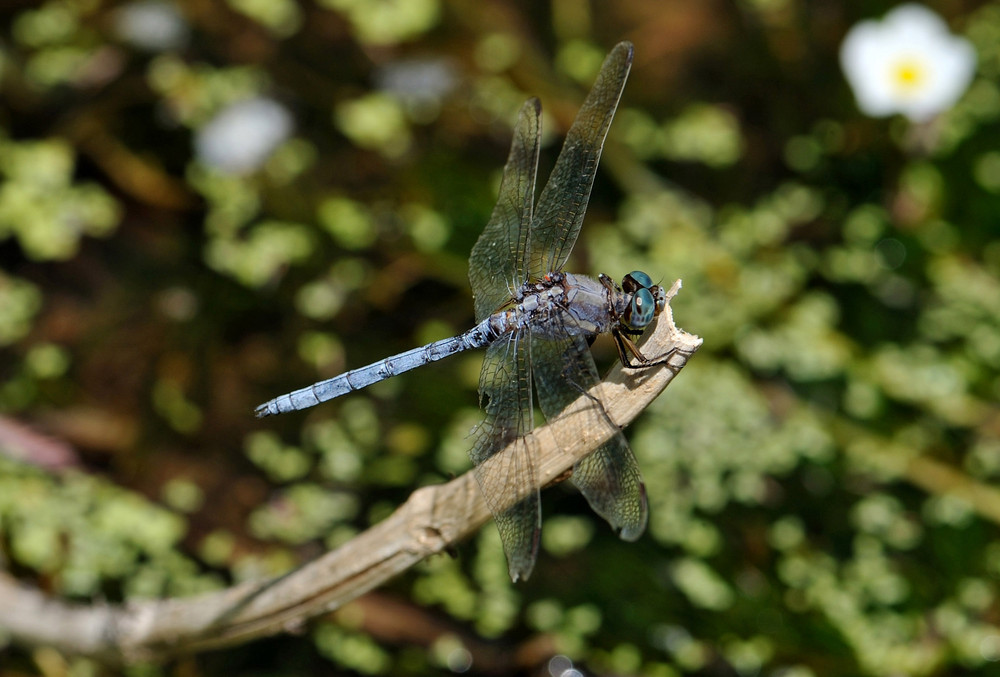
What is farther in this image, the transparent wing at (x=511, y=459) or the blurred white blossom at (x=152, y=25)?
the blurred white blossom at (x=152, y=25)

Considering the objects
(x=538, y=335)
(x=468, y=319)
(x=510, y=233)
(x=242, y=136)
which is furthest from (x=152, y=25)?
(x=538, y=335)

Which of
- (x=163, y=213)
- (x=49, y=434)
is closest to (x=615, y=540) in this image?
(x=49, y=434)

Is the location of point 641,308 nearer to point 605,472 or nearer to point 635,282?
point 635,282

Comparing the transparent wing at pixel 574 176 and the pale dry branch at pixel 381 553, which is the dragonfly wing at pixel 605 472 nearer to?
the pale dry branch at pixel 381 553

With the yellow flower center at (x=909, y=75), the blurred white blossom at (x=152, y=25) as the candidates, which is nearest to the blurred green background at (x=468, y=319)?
the blurred white blossom at (x=152, y=25)

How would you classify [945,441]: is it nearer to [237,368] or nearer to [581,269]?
[581,269]
